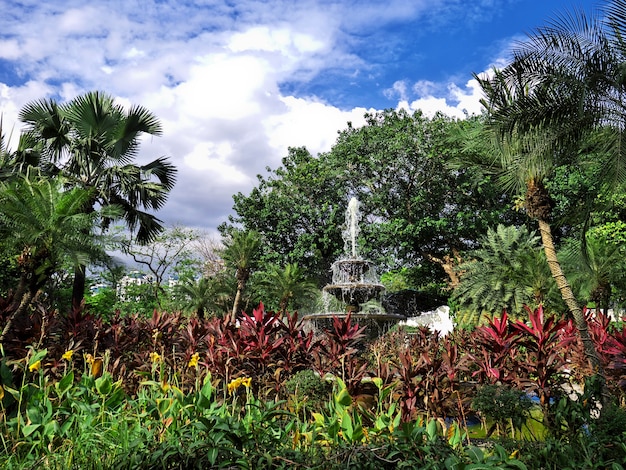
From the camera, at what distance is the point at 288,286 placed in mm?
22594

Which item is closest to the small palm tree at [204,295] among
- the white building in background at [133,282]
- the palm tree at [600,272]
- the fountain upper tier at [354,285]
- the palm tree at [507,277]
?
the white building in background at [133,282]

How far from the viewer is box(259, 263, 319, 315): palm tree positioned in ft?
74.4

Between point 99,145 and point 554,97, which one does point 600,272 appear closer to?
point 554,97

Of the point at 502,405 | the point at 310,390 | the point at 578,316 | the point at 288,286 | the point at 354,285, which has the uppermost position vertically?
the point at 288,286

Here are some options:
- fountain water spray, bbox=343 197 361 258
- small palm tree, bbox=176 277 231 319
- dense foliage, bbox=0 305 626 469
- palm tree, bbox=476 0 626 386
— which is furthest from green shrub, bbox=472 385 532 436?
fountain water spray, bbox=343 197 361 258

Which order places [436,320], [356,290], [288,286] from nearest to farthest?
[356,290] → [288,286] → [436,320]

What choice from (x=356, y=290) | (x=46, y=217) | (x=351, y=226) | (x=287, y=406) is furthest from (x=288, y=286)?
(x=287, y=406)

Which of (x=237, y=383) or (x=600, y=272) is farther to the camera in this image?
(x=600, y=272)

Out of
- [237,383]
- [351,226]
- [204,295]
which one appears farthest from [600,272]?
[204,295]

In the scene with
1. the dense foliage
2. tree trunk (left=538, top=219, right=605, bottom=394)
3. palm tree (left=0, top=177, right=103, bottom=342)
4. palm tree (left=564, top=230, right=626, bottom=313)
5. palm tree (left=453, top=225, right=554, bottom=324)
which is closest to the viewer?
the dense foliage

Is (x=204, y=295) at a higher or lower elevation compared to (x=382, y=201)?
lower

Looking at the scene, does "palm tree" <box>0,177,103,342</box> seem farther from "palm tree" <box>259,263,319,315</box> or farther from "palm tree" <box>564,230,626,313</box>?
"palm tree" <box>564,230,626,313</box>

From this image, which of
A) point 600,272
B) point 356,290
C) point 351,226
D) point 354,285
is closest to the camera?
point 354,285

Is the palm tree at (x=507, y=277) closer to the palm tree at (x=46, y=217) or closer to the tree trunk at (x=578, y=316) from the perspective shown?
the tree trunk at (x=578, y=316)
